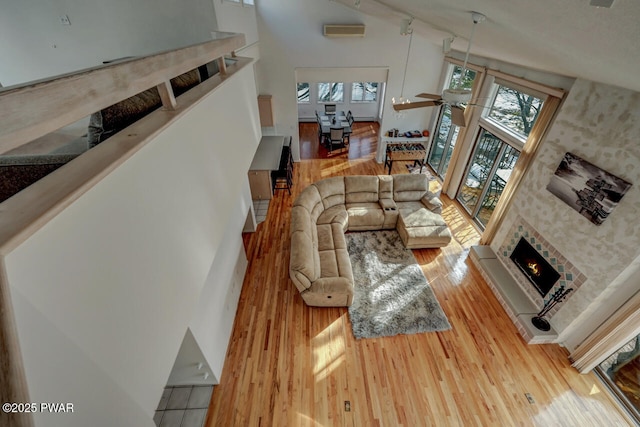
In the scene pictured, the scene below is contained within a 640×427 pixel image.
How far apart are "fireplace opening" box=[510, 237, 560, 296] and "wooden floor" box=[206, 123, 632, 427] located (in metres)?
0.61

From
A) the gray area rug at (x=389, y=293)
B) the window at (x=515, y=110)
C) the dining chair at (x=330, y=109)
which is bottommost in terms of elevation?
the gray area rug at (x=389, y=293)

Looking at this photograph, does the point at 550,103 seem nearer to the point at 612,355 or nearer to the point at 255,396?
the point at 612,355

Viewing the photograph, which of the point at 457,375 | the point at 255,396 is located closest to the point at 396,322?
the point at 457,375

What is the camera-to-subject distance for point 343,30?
5801 millimetres

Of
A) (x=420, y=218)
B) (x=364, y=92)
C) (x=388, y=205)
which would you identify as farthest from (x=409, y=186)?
(x=364, y=92)

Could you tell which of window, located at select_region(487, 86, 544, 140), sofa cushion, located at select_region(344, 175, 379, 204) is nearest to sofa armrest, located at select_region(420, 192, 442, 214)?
sofa cushion, located at select_region(344, 175, 379, 204)

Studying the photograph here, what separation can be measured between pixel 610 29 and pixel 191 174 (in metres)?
2.24

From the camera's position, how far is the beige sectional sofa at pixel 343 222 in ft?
12.0

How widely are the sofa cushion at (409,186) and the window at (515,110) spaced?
161 cm

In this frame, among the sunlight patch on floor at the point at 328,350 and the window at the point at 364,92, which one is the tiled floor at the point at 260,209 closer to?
the sunlight patch on floor at the point at 328,350

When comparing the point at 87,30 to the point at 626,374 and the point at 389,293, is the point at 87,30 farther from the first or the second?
the point at 626,374

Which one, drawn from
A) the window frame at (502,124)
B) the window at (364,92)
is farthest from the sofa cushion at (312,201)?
the window at (364,92)

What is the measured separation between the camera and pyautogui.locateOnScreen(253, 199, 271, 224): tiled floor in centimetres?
561

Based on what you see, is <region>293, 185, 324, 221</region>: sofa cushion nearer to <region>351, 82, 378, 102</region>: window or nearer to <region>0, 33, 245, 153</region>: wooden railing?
<region>0, 33, 245, 153</region>: wooden railing
